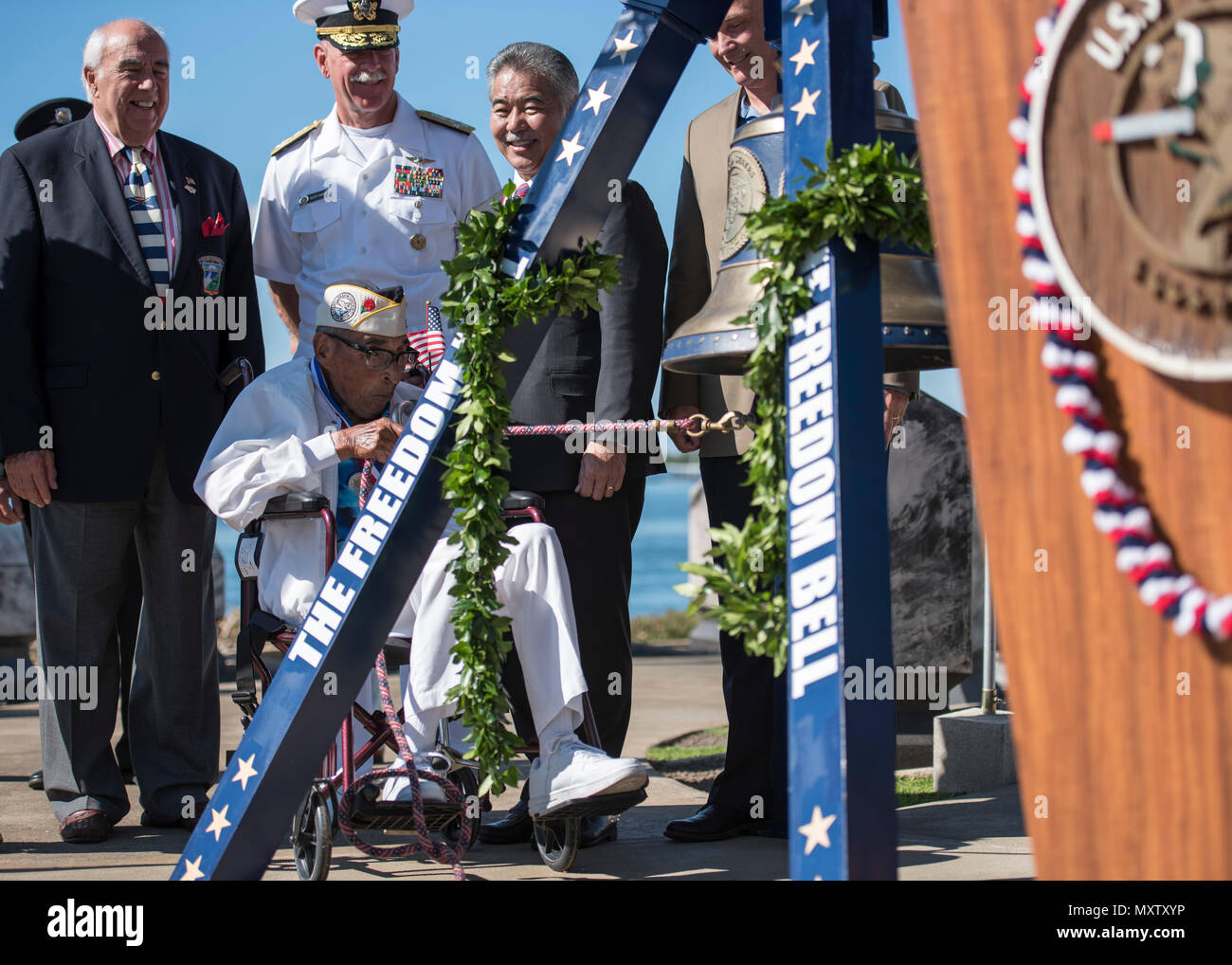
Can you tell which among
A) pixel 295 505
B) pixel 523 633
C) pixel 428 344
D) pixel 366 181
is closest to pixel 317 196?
pixel 366 181

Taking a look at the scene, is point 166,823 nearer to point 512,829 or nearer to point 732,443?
point 512,829

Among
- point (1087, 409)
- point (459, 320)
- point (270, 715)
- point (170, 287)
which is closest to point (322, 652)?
point (270, 715)

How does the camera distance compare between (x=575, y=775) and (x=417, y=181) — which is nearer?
(x=575, y=775)

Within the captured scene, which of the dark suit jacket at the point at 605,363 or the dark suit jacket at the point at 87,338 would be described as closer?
the dark suit jacket at the point at 605,363

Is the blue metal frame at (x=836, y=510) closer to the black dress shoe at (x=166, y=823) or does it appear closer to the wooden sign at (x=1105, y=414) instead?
the wooden sign at (x=1105, y=414)

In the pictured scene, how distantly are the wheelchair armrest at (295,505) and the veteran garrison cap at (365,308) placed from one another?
589mm

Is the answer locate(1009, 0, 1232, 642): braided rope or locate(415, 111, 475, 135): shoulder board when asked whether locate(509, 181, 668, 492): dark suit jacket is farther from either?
locate(1009, 0, 1232, 642): braided rope

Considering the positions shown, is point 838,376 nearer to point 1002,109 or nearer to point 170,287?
point 1002,109

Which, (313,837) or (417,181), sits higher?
(417,181)

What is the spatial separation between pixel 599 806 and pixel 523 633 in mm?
570

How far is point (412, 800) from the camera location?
3.71 meters

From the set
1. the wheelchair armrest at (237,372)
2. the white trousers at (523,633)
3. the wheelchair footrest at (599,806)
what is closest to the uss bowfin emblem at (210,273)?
the wheelchair armrest at (237,372)

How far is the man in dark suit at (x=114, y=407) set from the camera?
4.73 meters

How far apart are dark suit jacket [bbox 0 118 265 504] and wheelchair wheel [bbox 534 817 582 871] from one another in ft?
6.06
